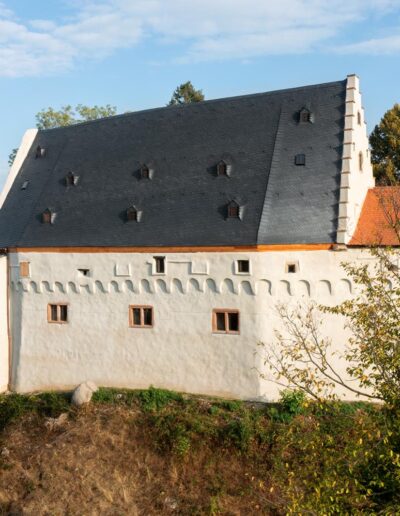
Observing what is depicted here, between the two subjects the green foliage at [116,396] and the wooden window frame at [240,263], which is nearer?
the wooden window frame at [240,263]

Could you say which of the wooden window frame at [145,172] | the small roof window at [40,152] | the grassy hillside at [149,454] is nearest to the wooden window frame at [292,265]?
the grassy hillside at [149,454]

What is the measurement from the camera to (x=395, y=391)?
29.9 feet

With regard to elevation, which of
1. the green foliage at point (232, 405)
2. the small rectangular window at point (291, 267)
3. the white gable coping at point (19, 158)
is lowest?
the green foliage at point (232, 405)

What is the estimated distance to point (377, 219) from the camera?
66.8ft

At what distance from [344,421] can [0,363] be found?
16.2m

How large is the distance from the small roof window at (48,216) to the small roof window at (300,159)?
9621 millimetres

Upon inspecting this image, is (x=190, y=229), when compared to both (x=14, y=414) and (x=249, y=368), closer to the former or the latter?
(x=249, y=368)

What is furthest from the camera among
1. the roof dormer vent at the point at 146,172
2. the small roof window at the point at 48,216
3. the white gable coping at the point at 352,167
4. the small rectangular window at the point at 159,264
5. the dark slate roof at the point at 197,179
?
the small roof window at the point at 48,216

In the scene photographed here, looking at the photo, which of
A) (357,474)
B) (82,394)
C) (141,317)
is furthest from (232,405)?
A: (357,474)

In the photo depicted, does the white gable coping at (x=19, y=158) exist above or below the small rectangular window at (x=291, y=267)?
above

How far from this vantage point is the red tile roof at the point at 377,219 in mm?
18953

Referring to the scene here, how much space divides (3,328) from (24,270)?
246cm

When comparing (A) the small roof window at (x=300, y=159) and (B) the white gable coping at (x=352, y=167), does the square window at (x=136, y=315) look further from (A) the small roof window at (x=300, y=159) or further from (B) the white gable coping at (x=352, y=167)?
(A) the small roof window at (x=300, y=159)

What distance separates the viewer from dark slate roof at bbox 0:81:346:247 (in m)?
20.1
